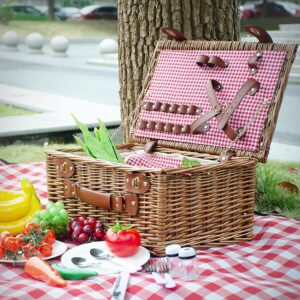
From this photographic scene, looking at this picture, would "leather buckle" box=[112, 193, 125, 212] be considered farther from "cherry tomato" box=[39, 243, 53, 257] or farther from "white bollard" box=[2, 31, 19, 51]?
"white bollard" box=[2, 31, 19, 51]

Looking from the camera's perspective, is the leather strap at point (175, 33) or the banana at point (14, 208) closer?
the banana at point (14, 208)

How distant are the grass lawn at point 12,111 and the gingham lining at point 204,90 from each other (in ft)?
13.0

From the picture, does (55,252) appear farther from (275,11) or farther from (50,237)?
(275,11)

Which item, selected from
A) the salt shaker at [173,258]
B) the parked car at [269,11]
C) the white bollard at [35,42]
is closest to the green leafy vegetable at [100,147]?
the salt shaker at [173,258]

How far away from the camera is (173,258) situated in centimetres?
212

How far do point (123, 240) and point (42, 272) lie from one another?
30 cm

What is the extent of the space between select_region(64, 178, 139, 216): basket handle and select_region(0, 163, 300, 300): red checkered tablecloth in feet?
0.92

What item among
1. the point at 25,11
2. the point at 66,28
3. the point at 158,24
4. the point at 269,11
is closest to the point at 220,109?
the point at 158,24

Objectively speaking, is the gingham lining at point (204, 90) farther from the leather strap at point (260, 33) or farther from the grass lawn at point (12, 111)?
the grass lawn at point (12, 111)

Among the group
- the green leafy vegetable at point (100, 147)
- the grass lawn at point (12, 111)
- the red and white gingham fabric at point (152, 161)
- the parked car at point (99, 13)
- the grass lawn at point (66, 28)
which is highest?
the green leafy vegetable at point (100, 147)

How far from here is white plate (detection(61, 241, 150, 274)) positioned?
2172 mm

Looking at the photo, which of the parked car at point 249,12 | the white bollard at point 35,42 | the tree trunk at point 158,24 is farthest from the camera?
the parked car at point 249,12

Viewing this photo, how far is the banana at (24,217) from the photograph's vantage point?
8.20ft

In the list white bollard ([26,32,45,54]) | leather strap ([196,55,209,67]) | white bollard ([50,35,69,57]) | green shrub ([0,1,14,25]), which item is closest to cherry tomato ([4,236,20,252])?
leather strap ([196,55,209,67])
